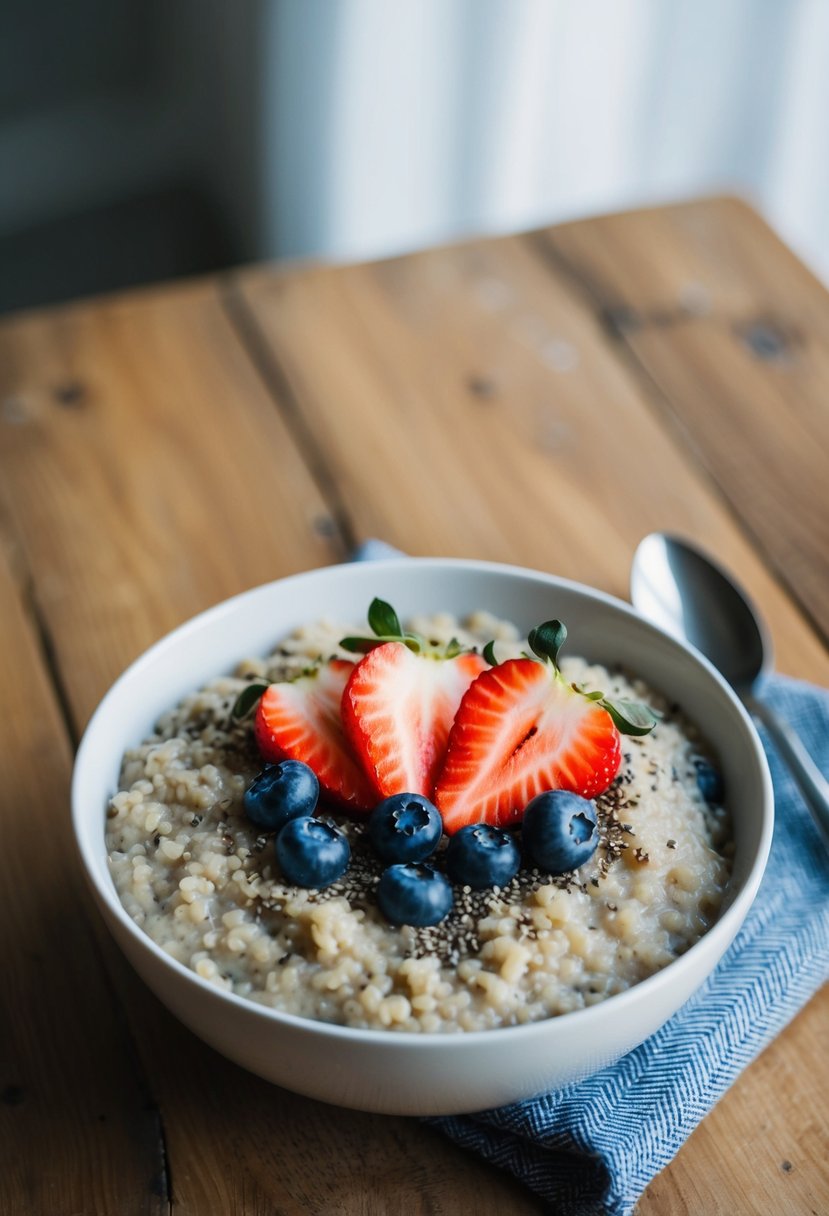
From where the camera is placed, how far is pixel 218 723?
1.13m


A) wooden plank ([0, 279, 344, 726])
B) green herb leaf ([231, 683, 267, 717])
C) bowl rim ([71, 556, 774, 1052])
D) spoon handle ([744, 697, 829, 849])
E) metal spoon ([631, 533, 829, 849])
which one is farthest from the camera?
wooden plank ([0, 279, 344, 726])

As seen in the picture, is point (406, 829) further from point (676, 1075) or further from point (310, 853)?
point (676, 1075)

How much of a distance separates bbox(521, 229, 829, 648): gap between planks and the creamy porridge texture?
0.43 metres

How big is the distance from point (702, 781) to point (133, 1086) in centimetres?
54

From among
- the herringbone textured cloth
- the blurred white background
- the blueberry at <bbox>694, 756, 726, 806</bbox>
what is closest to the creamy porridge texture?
the blueberry at <bbox>694, 756, 726, 806</bbox>

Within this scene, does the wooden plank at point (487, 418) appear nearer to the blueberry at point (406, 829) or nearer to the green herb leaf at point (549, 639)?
the green herb leaf at point (549, 639)

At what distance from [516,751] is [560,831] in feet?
0.29

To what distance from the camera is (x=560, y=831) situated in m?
0.96

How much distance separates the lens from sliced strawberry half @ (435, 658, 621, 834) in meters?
1.02

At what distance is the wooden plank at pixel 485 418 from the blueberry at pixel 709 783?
0.29m

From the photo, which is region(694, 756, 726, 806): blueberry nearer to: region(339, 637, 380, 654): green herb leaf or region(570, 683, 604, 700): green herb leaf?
region(570, 683, 604, 700): green herb leaf

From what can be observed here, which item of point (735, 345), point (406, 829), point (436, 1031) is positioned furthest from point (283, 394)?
point (436, 1031)

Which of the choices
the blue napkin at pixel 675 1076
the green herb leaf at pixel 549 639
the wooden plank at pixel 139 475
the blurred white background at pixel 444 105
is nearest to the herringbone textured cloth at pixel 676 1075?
the blue napkin at pixel 675 1076

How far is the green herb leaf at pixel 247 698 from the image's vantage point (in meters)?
1.09
